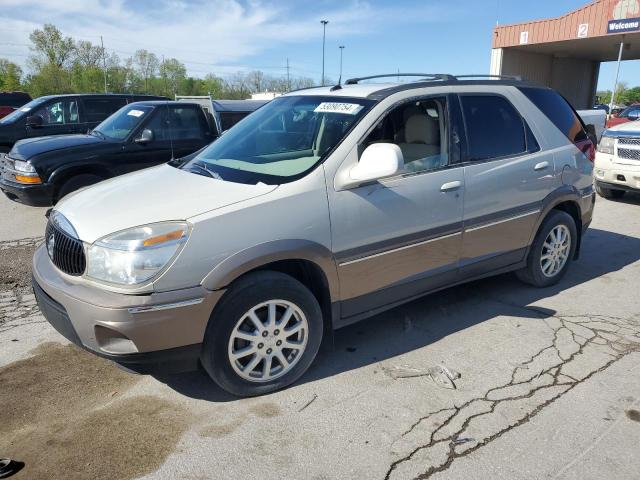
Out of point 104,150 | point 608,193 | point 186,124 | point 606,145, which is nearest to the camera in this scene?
point 104,150

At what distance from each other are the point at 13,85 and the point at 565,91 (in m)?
55.3

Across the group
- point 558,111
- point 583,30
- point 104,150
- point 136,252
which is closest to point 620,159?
point 558,111

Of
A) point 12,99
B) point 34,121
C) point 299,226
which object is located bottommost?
point 299,226

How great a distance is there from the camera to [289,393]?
3.12 metres

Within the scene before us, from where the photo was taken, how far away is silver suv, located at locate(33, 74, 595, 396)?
105 inches

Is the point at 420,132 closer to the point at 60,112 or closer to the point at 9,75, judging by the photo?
the point at 60,112

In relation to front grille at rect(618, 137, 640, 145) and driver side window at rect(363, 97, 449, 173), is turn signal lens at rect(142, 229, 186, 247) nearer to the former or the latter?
driver side window at rect(363, 97, 449, 173)

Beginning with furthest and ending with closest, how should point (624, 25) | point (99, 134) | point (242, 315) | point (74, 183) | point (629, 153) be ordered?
point (624, 25) → point (629, 153) → point (99, 134) → point (74, 183) → point (242, 315)

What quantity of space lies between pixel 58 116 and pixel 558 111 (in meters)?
8.64

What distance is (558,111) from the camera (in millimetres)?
4773

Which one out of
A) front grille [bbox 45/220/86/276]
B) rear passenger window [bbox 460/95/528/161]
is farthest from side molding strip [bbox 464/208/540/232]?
front grille [bbox 45/220/86/276]

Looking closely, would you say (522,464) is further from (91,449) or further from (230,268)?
(91,449)

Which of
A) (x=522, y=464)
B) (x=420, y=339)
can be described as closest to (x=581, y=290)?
(x=420, y=339)

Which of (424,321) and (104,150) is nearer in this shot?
(424,321)
